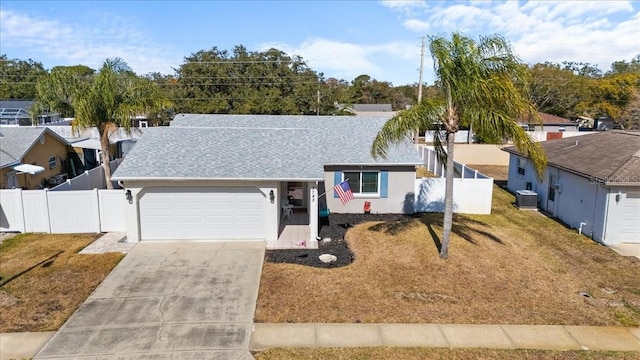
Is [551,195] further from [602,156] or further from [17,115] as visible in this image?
[17,115]

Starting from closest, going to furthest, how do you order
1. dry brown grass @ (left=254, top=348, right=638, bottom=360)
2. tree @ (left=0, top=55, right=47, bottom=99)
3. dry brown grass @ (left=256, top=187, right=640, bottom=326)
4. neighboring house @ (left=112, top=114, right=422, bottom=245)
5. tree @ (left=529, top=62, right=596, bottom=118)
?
dry brown grass @ (left=254, top=348, right=638, bottom=360)
dry brown grass @ (left=256, top=187, right=640, bottom=326)
neighboring house @ (left=112, top=114, right=422, bottom=245)
tree @ (left=529, top=62, right=596, bottom=118)
tree @ (left=0, top=55, right=47, bottom=99)

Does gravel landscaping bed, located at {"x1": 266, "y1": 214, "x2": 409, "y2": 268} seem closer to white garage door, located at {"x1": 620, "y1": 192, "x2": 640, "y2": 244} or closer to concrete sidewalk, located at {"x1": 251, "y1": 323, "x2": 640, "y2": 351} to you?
concrete sidewalk, located at {"x1": 251, "y1": 323, "x2": 640, "y2": 351}

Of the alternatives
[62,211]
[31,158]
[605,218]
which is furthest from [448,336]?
[31,158]

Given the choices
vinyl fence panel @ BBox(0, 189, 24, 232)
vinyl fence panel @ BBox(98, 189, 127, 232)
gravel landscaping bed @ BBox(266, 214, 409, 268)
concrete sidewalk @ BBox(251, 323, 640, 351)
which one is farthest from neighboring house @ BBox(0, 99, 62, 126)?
concrete sidewalk @ BBox(251, 323, 640, 351)

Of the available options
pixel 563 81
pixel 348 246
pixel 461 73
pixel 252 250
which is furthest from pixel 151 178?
pixel 563 81

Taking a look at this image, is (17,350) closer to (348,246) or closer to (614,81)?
(348,246)

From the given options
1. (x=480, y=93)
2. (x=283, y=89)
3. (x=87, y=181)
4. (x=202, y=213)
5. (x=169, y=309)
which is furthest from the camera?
(x=283, y=89)

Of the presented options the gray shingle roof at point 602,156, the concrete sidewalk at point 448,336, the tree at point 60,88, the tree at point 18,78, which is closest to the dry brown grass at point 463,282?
the concrete sidewalk at point 448,336
